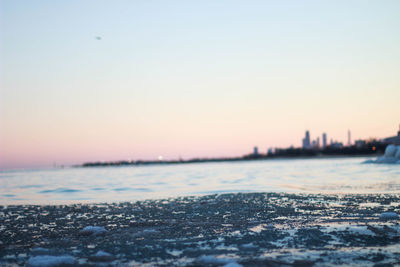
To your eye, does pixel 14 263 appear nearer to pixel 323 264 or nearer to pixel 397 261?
pixel 323 264

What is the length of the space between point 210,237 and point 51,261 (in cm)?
351

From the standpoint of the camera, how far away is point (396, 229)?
8062 mm

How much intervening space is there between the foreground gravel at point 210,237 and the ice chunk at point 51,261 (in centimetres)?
2

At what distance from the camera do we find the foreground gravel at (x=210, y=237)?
6.09 meters

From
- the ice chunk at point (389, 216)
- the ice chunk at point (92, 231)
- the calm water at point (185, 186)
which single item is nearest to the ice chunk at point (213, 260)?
the ice chunk at point (92, 231)

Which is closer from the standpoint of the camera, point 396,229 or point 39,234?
point 396,229

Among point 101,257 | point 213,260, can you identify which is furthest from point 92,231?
point 213,260

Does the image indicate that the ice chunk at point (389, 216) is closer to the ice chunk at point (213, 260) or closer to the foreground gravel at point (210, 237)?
the foreground gravel at point (210, 237)

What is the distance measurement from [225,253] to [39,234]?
5381 millimetres

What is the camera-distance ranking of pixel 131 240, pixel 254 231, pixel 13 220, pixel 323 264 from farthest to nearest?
pixel 13 220, pixel 254 231, pixel 131 240, pixel 323 264

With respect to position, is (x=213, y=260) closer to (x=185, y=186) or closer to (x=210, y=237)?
(x=210, y=237)

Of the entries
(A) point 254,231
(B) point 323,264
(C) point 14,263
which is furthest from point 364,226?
(C) point 14,263

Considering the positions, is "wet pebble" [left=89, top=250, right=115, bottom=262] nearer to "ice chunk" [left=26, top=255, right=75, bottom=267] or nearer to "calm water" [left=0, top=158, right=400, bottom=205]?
"ice chunk" [left=26, top=255, right=75, bottom=267]

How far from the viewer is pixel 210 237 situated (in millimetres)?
7840
